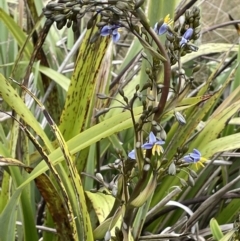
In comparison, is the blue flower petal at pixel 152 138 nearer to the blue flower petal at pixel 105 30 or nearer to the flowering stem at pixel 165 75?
the flowering stem at pixel 165 75

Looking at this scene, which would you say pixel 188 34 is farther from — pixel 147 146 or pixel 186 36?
pixel 147 146

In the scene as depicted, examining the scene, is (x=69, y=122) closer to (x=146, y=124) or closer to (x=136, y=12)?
(x=146, y=124)

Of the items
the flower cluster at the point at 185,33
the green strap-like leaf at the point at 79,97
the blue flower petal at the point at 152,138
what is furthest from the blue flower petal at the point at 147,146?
the green strap-like leaf at the point at 79,97

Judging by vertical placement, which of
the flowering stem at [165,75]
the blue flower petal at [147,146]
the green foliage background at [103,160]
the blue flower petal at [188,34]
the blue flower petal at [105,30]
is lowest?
the green foliage background at [103,160]

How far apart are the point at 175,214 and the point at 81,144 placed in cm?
42

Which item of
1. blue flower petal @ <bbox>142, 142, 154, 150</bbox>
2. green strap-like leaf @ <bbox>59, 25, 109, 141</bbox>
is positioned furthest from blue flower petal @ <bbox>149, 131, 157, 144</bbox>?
green strap-like leaf @ <bbox>59, 25, 109, 141</bbox>

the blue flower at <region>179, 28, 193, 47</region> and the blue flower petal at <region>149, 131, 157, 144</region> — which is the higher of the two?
the blue flower at <region>179, 28, 193, 47</region>

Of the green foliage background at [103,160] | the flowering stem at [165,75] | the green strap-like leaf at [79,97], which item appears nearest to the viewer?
the flowering stem at [165,75]

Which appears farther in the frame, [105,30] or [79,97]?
[79,97]

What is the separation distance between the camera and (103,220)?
0.81 meters

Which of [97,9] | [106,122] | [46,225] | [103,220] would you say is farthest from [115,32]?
[46,225]

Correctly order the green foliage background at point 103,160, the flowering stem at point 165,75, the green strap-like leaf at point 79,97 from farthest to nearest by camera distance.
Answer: the green strap-like leaf at point 79,97
the green foliage background at point 103,160
the flowering stem at point 165,75

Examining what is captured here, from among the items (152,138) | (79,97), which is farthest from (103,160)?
(152,138)

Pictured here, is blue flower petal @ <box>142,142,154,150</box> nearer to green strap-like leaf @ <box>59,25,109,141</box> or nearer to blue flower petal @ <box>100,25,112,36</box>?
blue flower petal @ <box>100,25,112,36</box>
